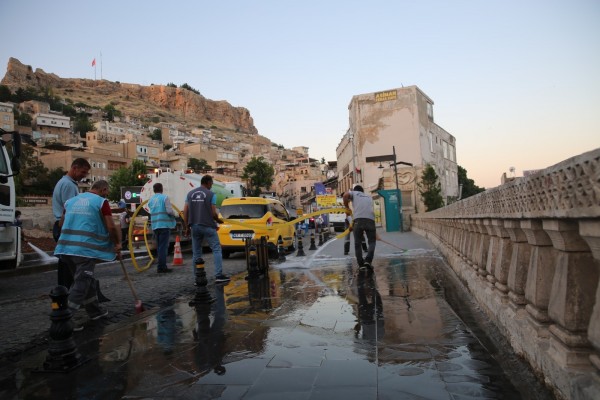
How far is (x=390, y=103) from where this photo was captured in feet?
172

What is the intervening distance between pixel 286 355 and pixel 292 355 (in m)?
0.05

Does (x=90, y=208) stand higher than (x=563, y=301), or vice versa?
(x=90, y=208)

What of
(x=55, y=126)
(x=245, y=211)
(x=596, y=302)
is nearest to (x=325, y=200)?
(x=245, y=211)

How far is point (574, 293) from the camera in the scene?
231 cm

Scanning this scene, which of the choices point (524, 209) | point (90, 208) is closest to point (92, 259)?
point (90, 208)

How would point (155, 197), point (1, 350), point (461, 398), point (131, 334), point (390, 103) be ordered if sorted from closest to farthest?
1. point (461, 398)
2. point (1, 350)
3. point (131, 334)
4. point (155, 197)
5. point (390, 103)

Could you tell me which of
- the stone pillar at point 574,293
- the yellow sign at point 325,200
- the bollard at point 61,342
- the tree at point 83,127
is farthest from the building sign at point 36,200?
the tree at point 83,127

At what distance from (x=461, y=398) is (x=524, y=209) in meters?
1.33

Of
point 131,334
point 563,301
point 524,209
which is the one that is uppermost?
point 524,209

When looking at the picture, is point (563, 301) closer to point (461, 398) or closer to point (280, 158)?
point (461, 398)

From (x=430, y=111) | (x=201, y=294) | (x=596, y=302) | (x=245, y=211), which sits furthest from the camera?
(x=430, y=111)

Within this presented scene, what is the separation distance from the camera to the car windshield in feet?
44.3

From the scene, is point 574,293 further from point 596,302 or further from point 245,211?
point 245,211

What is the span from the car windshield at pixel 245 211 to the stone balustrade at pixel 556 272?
10.1m
